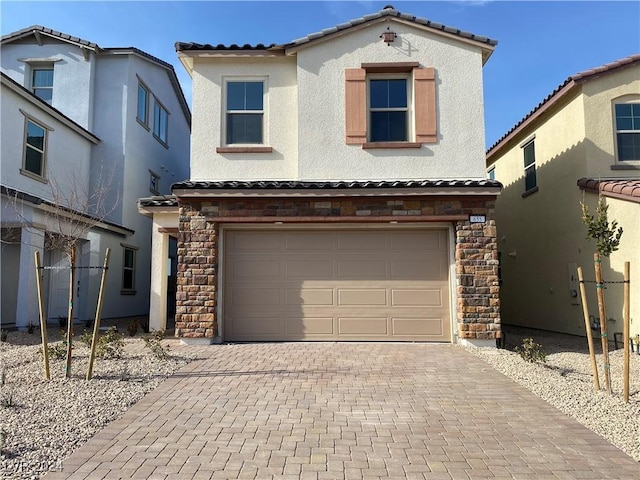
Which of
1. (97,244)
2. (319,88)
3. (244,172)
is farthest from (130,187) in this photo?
(319,88)

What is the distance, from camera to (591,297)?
10930 millimetres

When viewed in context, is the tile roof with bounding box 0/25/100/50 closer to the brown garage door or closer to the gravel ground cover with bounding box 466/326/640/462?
the brown garage door

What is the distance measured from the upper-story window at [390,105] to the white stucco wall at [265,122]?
129cm

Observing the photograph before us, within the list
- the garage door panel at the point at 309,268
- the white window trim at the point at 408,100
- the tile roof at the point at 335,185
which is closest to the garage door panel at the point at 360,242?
the garage door panel at the point at 309,268

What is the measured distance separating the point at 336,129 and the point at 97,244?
8.55 m

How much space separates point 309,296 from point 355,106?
4.14 metres

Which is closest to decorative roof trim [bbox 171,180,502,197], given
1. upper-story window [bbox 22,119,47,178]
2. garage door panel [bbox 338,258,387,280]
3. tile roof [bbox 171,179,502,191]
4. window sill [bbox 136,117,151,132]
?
tile roof [bbox 171,179,502,191]

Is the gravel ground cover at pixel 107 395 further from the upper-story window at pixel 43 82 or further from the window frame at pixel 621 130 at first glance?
the upper-story window at pixel 43 82

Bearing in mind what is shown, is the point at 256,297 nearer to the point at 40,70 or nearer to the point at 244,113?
the point at 244,113

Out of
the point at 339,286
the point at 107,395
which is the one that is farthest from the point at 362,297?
the point at 107,395

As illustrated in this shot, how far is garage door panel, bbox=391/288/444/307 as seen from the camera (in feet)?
32.3

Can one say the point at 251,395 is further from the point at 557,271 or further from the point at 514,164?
the point at 514,164

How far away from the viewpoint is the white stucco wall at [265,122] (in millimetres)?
10398

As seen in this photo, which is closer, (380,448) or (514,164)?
(380,448)
